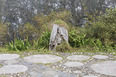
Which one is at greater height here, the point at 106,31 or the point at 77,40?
the point at 106,31

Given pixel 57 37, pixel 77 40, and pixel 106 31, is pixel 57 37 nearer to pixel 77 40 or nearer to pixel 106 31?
pixel 77 40

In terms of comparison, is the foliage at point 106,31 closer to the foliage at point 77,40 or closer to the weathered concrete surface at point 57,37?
the foliage at point 77,40

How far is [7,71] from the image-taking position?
7.02ft

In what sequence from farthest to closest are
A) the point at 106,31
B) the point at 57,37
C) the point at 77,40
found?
the point at 106,31 → the point at 77,40 → the point at 57,37

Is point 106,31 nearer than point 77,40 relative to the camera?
No

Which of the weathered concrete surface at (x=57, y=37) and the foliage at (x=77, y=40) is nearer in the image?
the weathered concrete surface at (x=57, y=37)

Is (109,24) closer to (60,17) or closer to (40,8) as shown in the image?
(60,17)

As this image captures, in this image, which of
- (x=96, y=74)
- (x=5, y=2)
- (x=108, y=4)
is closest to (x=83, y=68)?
(x=96, y=74)

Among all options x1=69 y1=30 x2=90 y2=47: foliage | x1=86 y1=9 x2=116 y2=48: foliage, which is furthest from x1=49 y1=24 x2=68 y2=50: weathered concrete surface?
x1=86 y1=9 x2=116 y2=48: foliage

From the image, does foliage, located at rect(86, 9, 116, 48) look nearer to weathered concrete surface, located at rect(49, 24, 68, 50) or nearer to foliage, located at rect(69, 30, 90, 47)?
foliage, located at rect(69, 30, 90, 47)

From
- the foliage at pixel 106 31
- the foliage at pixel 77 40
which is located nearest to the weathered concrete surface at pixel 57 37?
the foliage at pixel 77 40

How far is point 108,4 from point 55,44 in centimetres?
715

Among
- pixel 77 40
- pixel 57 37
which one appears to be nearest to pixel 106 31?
pixel 77 40

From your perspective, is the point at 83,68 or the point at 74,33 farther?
the point at 74,33
